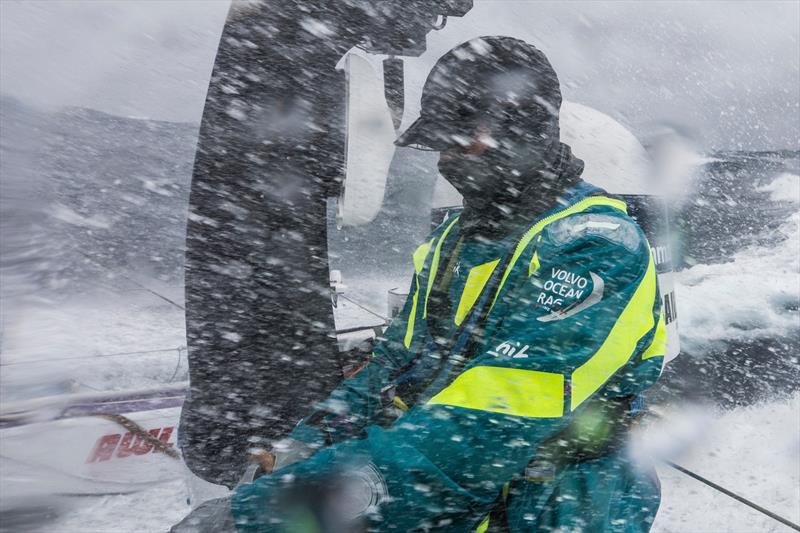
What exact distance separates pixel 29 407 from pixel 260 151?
205cm

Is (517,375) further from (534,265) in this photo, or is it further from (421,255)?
(421,255)

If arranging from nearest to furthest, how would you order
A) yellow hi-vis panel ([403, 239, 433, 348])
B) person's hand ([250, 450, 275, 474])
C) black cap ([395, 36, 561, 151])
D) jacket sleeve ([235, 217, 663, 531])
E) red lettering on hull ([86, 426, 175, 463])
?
jacket sleeve ([235, 217, 663, 531]) < black cap ([395, 36, 561, 151]) < person's hand ([250, 450, 275, 474]) < yellow hi-vis panel ([403, 239, 433, 348]) < red lettering on hull ([86, 426, 175, 463])

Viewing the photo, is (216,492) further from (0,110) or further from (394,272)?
(394,272)

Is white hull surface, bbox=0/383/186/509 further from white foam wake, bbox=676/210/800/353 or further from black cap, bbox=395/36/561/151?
white foam wake, bbox=676/210/800/353

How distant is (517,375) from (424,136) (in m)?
0.67

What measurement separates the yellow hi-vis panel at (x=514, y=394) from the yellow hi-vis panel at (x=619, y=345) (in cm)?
4

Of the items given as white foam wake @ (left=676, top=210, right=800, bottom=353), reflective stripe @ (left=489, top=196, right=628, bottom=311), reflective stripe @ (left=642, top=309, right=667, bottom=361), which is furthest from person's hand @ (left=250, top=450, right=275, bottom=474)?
white foam wake @ (left=676, top=210, right=800, bottom=353)

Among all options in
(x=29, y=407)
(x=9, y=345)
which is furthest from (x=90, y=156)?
(x=29, y=407)

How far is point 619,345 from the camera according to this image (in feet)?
3.62

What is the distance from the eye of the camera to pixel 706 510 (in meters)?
2.57

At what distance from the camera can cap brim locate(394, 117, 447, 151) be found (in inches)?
55.6

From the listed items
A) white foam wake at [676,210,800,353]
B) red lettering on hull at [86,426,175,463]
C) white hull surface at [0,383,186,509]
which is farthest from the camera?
white foam wake at [676,210,800,353]

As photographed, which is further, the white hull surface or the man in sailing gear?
the white hull surface

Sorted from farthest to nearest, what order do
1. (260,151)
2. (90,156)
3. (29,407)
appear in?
(90,156) → (29,407) → (260,151)
